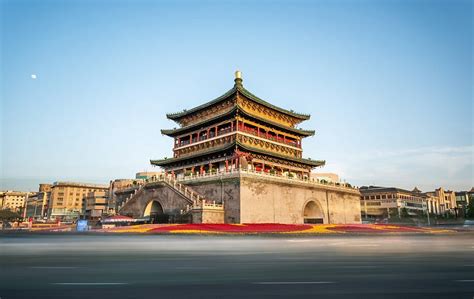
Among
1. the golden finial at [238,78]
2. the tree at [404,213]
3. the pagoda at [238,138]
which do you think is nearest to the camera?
the pagoda at [238,138]

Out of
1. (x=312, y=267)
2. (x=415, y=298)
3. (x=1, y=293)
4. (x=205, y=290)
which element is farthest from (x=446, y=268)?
(x=1, y=293)

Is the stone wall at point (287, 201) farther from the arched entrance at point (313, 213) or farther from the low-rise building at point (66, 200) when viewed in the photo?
the low-rise building at point (66, 200)

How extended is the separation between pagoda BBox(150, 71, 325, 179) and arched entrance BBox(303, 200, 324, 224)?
407cm

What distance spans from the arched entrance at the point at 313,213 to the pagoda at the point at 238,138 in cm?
407

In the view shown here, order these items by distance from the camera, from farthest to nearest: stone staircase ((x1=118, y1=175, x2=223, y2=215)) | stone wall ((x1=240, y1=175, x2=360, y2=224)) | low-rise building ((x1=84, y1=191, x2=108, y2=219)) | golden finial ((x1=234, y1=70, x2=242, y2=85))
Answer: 1. low-rise building ((x1=84, y1=191, x2=108, y2=219))
2. golden finial ((x1=234, y1=70, x2=242, y2=85))
3. stone wall ((x1=240, y1=175, x2=360, y2=224))
4. stone staircase ((x1=118, y1=175, x2=223, y2=215))

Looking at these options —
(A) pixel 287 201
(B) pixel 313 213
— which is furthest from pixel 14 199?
(A) pixel 287 201

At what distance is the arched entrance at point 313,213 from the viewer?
1668 inches

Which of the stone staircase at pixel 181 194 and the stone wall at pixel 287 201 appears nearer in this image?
the stone staircase at pixel 181 194

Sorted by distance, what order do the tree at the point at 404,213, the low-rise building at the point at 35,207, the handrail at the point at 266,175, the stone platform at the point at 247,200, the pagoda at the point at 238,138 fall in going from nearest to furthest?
the stone platform at the point at 247,200 → the handrail at the point at 266,175 → the pagoda at the point at 238,138 → the tree at the point at 404,213 → the low-rise building at the point at 35,207

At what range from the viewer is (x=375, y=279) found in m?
6.20

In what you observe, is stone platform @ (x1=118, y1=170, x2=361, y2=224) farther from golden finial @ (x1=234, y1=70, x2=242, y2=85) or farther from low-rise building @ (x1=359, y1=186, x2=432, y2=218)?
low-rise building @ (x1=359, y1=186, x2=432, y2=218)

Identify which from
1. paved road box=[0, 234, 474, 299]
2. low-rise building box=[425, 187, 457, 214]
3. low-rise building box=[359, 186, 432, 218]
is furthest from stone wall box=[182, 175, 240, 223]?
low-rise building box=[425, 187, 457, 214]

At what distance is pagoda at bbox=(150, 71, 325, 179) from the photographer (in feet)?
133

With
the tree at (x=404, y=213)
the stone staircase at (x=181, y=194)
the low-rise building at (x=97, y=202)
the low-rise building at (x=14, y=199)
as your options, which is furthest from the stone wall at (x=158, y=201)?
the low-rise building at (x=14, y=199)
